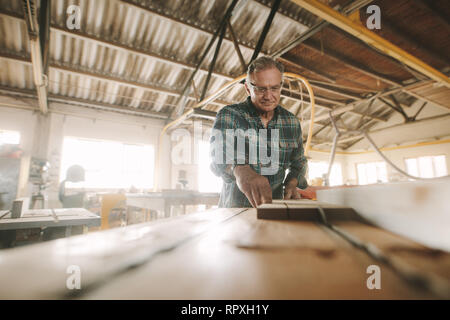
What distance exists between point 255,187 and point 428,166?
41.8 feet

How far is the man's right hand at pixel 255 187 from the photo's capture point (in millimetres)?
1156

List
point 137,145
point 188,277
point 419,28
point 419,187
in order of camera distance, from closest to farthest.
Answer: point 188,277, point 419,187, point 419,28, point 137,145

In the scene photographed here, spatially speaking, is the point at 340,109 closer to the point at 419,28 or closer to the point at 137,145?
the point at 419,28

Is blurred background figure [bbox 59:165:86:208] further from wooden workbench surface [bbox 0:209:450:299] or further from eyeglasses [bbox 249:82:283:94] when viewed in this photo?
wooden workbench surface [bbox 0:209:450:299]

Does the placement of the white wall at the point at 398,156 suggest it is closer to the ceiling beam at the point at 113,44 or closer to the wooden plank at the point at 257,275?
the ceiling beam at the point at 113,44

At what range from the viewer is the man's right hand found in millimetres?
1156

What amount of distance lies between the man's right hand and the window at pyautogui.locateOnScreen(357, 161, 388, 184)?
1252cm

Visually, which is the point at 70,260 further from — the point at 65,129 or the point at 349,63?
the point at 65,129

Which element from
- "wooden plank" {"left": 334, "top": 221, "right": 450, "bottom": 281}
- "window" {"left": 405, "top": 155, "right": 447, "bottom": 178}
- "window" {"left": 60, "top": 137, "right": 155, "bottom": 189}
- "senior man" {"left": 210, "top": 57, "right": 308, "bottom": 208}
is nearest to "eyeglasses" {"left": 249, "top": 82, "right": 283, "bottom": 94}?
"senior man" {"left": 210, "top": 57, "right": 308, "bottom": 208}

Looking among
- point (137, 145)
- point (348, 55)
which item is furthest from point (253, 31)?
point (137, 145)

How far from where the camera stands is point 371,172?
39.2 ft

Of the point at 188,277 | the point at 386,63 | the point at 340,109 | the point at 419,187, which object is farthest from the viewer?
the point at 340,109

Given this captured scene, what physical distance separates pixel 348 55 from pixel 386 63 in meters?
0.87

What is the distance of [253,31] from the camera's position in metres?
4.85
